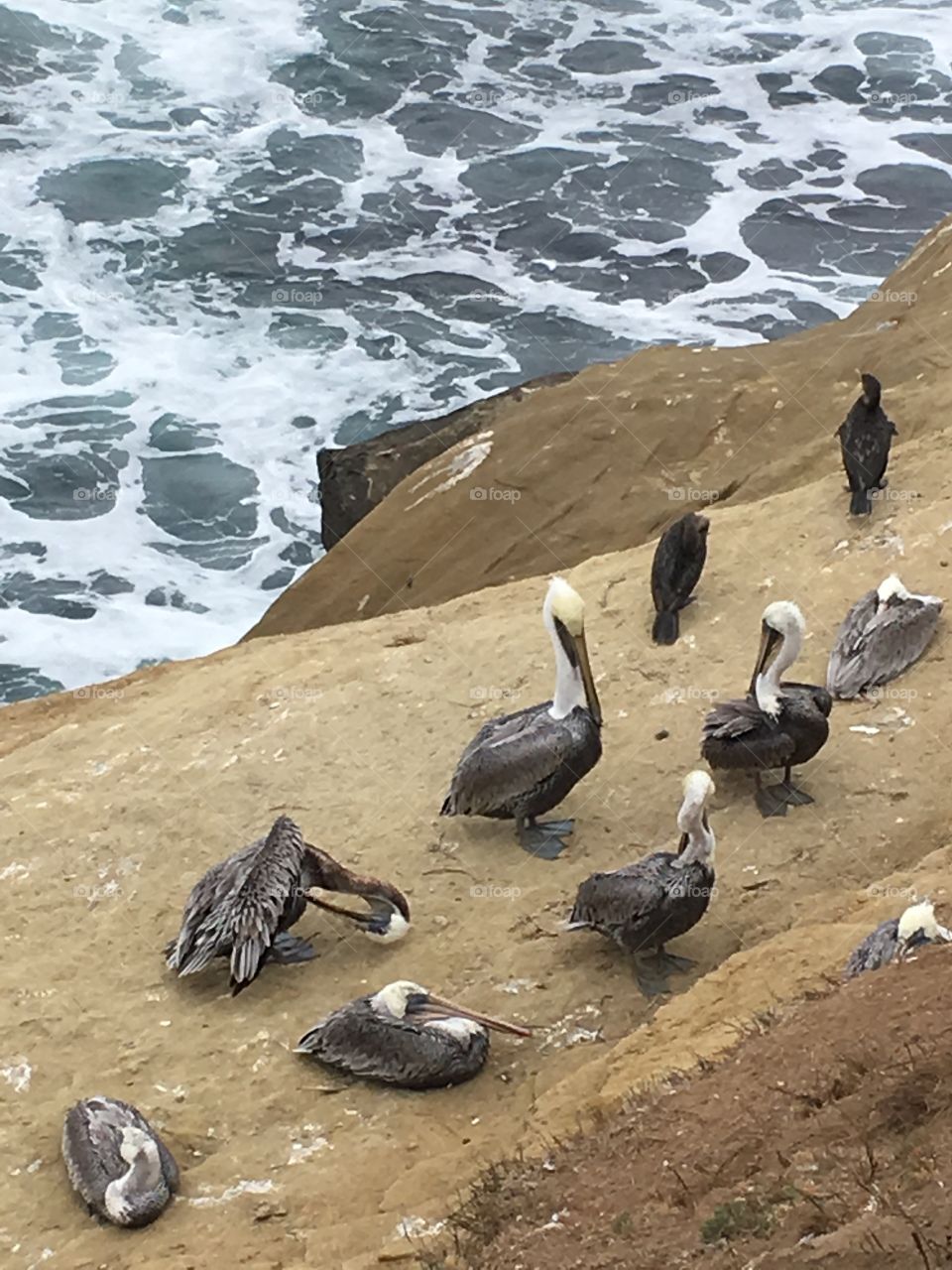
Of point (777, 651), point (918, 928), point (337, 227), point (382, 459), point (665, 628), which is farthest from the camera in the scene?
point (337, 227)

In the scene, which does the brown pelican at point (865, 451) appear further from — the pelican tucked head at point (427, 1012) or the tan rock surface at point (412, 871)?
the pelican tucked head at point (427, 1012)

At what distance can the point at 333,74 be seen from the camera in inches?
1430

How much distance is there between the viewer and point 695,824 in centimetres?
835

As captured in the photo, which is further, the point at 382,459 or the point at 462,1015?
the point at 382,459

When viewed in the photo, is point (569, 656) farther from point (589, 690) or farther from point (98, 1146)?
point (98, 1146)

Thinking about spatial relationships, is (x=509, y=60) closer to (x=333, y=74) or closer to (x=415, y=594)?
(x=333, y=74)

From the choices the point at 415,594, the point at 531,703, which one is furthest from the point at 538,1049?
the point at 415,594

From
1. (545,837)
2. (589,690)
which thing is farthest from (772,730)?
(545,837)

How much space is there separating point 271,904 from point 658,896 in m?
2.02

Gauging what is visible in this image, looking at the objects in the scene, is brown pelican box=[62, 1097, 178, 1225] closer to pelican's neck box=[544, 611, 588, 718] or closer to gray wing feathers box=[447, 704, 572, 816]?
gray wing feathers box=[447, 704, 572, 816]

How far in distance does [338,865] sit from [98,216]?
24889 millimetres

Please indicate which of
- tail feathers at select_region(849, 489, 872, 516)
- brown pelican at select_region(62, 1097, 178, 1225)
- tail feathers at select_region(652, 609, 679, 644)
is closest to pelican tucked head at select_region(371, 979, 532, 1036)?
brown pelican at select_region(62, 1097, 178, 1225)

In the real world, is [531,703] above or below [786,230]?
above

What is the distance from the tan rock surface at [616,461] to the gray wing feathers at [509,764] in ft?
22.9
